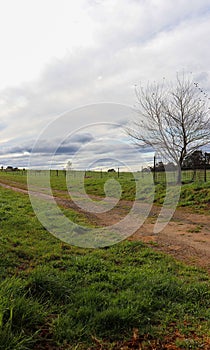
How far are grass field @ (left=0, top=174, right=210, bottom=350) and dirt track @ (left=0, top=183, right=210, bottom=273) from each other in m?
0.66

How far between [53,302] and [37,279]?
456mm

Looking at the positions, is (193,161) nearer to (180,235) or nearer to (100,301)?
(180,235)

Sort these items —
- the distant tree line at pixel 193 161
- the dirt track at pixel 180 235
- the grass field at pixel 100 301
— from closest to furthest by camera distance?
the grass field at pixel 100 301, the dirt track at pixel 180 235, the distant tree line at pixel 193 161

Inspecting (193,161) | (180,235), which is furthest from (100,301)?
(193,161)

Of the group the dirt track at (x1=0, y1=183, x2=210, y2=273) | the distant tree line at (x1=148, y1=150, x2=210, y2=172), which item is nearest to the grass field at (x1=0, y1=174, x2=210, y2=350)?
the dirt track at (x1=0, y1=183, x2=210, y2=273)

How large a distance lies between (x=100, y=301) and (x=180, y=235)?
4.83 meters

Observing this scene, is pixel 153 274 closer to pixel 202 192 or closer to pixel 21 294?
pixel 21 294

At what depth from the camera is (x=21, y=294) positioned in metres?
3.53

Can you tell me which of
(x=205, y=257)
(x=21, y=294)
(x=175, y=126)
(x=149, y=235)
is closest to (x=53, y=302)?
(x=21, y=294)

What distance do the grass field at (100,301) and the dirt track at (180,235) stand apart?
25.9 inches

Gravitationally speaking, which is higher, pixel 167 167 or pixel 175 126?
pixel 175 126

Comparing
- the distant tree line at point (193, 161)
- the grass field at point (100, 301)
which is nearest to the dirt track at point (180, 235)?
the grass field at point (100, 301)

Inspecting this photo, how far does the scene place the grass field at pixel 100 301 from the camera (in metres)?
2.92

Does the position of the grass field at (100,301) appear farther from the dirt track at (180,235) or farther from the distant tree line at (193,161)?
the distant tree line at (193,161)
